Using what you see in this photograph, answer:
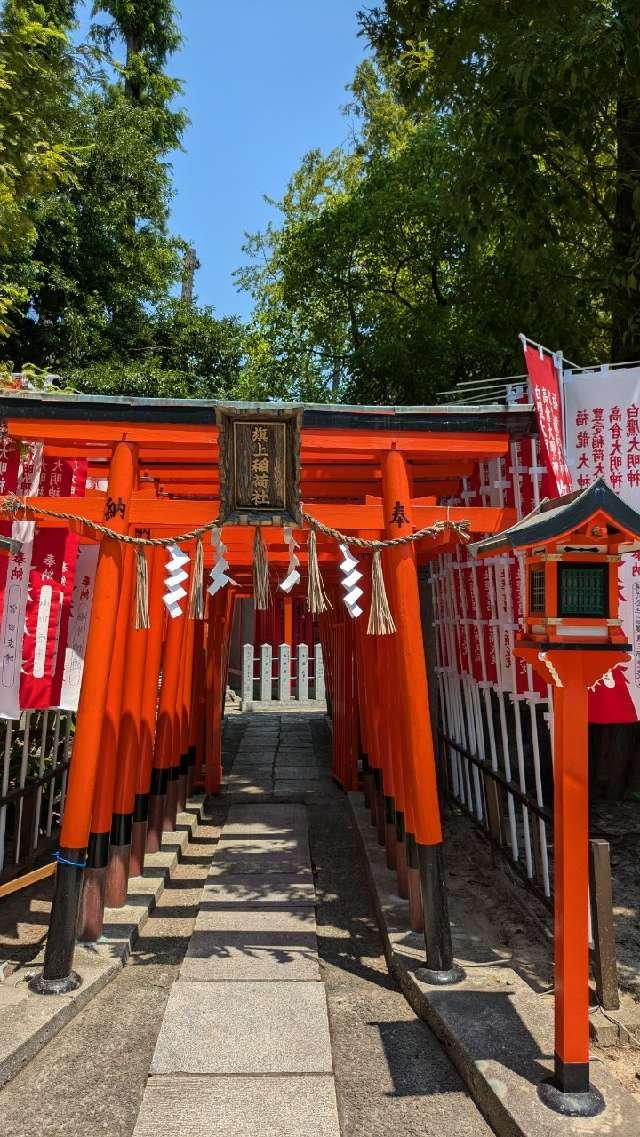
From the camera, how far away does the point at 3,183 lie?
5117mm

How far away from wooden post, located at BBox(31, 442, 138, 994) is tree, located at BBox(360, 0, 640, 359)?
447 centimetres

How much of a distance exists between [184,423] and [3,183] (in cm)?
195

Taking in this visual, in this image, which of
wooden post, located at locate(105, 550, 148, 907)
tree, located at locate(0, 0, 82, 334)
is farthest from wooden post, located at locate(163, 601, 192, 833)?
tree, located at locate(0, 0, 82, 334)

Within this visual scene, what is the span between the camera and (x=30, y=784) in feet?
21.8

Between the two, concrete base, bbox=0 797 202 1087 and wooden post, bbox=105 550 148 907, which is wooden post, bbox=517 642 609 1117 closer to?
concrete base, bbox=0 797 202 1087

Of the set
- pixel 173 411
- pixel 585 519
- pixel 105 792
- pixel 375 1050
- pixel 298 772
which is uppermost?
pixel 173 411

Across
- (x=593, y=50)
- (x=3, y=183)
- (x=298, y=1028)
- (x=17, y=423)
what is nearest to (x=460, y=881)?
(x=298, y=1028)

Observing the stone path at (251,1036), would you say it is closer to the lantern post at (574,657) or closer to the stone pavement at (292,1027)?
the stone pavement at (292,1027)

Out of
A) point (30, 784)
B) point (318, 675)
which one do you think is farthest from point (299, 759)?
point (30, 784)

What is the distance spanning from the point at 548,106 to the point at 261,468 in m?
4.51

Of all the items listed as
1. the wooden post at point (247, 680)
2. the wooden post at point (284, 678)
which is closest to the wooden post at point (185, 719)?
the wooden post at point (247, 680)

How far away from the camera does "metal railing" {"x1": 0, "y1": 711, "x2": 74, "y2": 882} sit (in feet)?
20.6

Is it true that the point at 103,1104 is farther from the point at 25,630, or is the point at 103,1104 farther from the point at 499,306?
the point at 499,306

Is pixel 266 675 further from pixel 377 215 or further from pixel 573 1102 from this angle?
pixel 573 1102
